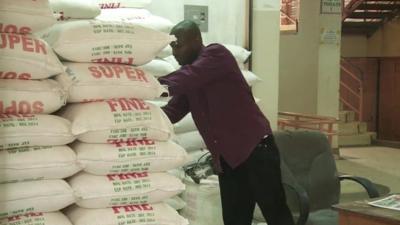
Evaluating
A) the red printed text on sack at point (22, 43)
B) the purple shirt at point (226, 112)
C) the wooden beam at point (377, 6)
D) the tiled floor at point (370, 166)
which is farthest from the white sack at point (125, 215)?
the wooden beam at point (377, 6)

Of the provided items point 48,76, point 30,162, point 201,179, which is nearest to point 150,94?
point 48,76

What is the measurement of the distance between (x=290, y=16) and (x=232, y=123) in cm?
592

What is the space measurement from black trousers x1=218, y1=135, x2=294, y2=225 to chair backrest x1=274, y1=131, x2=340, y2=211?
1.79 feet

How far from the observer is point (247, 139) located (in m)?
2.65

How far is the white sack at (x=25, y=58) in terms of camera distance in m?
1.73

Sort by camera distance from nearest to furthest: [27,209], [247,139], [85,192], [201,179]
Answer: [27,209] < [85,192] < [247,139] < [201,179]

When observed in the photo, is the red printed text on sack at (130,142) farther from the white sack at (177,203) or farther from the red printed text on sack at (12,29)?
the white sack at (177,203)

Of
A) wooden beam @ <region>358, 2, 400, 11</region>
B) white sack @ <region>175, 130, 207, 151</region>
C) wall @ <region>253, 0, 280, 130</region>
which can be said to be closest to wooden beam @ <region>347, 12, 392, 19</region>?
wooden beam @ <region>358, 2, 400, 11</region>

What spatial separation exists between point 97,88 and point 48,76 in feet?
0.59

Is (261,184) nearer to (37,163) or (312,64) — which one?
(37,163)

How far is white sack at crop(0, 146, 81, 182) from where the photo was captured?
1738 mm

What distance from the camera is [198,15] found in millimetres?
3703

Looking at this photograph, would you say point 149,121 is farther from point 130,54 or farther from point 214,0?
point 214,0

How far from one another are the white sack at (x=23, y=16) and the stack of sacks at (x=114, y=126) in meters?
0.12
